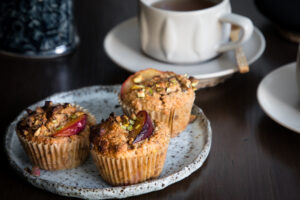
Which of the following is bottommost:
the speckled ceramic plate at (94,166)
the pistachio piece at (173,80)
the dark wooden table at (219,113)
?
the dark wooden table at (219,113)

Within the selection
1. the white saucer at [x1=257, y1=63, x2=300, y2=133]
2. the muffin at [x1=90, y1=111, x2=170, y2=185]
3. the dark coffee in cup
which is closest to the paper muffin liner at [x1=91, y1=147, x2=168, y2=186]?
the muffin at [x1=90, y1=111, x2=170, y2=185]

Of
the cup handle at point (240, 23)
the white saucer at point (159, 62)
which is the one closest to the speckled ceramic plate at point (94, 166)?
the white saucer at point (159, 62)

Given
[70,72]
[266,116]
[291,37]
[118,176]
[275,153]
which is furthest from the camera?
[291,37]

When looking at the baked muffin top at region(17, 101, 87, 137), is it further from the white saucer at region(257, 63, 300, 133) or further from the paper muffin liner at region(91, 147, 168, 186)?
the white saucer at region(257, 63, 300, 133)

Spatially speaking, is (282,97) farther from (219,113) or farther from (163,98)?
(163,98)

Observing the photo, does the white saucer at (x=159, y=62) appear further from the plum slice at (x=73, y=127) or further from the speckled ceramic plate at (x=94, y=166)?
the plum slice at (x=73, y=127)

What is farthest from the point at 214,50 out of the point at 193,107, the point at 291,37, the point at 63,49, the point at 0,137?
the point at 0,137

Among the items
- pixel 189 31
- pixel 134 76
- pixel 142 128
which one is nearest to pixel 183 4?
pixel 189 31

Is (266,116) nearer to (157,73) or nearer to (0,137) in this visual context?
(157,73)
